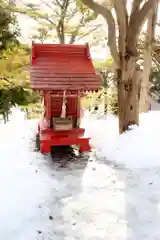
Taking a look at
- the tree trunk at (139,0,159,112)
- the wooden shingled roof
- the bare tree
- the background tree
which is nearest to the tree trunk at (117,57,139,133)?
the bare tree

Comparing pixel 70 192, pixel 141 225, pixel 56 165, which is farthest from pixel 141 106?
pixel 141 225

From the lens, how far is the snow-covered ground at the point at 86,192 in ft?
11.8

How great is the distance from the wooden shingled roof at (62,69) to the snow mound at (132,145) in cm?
140

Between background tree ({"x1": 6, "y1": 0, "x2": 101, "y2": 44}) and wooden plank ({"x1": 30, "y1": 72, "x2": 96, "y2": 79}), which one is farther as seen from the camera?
background tree ({"x1": 6, "y1": 0, "x2": 101, "y2": 44})

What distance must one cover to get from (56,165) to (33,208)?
1845 mm

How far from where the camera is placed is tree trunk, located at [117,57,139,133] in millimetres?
6859

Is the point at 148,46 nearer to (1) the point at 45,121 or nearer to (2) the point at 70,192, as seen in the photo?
(1) the point at 45,121

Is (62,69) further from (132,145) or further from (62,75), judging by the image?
(132,145)

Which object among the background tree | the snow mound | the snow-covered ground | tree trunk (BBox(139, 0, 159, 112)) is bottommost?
the snow-covered ground

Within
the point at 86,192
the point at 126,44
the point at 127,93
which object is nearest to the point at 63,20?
the point at 126,44

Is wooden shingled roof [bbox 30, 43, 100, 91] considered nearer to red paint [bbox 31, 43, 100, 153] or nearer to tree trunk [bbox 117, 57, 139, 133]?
red paint [bbox 31, 43, 100, 153]

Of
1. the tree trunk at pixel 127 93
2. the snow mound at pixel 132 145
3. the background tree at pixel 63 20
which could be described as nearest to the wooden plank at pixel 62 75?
the tree trunk at pixel 127 93

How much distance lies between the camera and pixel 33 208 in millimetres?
3941

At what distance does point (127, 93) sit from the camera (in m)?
7.02
